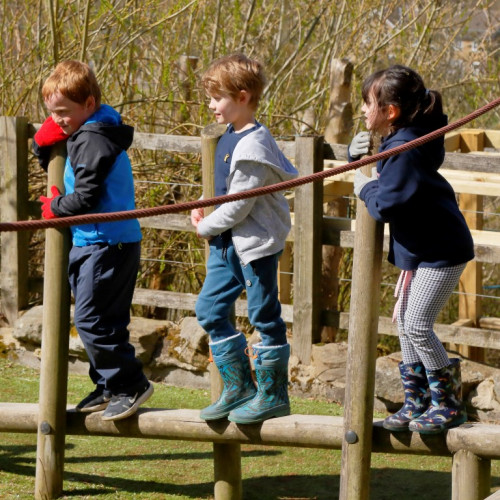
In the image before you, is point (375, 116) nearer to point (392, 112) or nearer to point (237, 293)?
point (392, 112)

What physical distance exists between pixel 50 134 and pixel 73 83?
0.27 m

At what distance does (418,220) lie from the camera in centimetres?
346

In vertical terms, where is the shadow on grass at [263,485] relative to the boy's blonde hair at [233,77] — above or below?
below

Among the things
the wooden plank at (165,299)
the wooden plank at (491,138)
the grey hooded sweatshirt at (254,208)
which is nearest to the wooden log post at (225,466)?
the grey hooded sweatshirt at (254,208)

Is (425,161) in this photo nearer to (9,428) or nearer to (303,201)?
(9,428)

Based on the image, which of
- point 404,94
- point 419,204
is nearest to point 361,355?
point 419,204

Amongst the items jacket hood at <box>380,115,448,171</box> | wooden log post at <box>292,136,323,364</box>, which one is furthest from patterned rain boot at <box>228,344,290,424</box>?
wooden log post at <box>292,136,323,364</box>

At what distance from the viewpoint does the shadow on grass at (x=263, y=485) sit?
14.9ft

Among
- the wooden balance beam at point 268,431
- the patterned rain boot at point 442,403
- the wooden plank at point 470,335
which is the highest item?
the wooden plank at point 470,335

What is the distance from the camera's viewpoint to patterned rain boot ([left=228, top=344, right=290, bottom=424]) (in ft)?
12.5

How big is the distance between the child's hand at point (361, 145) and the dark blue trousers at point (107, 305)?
993 millimetres

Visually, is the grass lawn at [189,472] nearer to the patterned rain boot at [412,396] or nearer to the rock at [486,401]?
the rock at [486,401]

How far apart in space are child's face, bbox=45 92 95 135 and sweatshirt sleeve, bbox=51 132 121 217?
0.23 ft

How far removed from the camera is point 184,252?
7.31m
